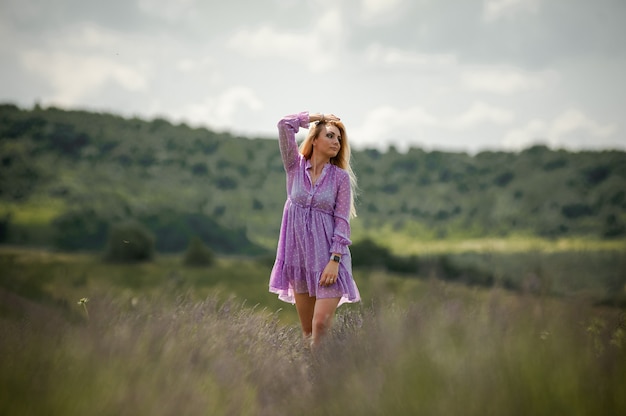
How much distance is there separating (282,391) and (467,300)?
1.09 m

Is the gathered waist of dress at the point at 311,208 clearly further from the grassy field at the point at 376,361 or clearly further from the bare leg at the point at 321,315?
the grassy field at the point at 376,361

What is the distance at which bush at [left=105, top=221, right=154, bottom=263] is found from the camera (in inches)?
1842

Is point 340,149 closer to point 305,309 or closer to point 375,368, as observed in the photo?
point 305,309

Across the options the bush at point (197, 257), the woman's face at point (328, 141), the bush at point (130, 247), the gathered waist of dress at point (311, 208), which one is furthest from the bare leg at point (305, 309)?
the bush at point (130, 247)

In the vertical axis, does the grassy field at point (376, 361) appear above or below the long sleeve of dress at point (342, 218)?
below

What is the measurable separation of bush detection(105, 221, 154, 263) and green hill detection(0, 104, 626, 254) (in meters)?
7.31

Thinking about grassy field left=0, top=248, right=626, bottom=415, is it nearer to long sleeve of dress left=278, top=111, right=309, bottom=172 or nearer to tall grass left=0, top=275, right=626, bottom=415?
tall grass left=0, top=275, right=626, bottom=415

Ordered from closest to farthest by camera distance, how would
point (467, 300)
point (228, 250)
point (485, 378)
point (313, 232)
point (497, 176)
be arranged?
point (485, 378) < point (467, 300) < point (313, 232) < point (228, 250) < point (497, 176)

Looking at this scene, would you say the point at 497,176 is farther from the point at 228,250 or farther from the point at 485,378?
the point at 485,378

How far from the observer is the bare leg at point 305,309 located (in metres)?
5.92

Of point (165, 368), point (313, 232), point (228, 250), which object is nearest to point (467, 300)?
point (165, 368)

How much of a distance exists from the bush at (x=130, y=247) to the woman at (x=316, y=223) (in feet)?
135

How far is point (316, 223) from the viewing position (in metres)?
5.79

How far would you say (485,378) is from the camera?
3.17 metres
